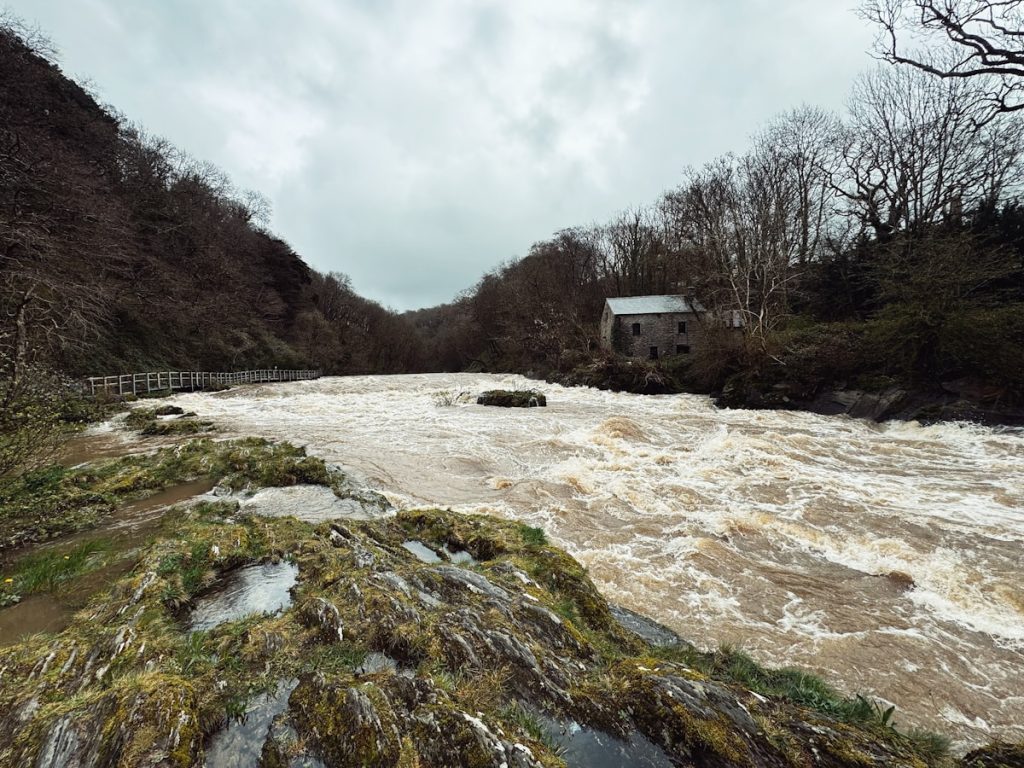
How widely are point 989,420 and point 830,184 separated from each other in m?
24.4

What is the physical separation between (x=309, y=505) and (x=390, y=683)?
17.7ft

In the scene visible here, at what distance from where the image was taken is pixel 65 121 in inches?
1094

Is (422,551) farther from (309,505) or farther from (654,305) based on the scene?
(654,305)

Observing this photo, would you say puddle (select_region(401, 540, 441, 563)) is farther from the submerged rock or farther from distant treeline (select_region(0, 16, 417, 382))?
distant treeline (select_region(0, 16, 417, 382))

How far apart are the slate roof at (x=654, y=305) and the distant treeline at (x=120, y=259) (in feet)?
114

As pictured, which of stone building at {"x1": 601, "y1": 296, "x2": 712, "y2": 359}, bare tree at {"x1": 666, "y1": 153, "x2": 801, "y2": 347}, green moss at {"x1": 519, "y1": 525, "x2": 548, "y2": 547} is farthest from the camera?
stone building at {"x1": 601, "y1": 296, "x2": 712, "y2": 359}

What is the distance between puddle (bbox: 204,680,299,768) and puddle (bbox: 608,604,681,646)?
10.1 ft

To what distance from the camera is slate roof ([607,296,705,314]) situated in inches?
1449

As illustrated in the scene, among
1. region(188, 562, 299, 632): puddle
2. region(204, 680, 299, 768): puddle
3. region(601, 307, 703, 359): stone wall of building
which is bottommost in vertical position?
region(188, 562, 299, 632): puddle

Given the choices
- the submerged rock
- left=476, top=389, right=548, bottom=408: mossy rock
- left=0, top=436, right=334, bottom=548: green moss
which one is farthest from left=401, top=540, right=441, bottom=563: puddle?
left=476, top=389, right=548, bottom=408: mossy rock

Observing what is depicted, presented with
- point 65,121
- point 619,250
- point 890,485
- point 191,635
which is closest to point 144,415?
point 191,635

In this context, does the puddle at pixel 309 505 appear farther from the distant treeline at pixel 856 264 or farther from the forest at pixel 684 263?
the distant treeline at pixel 856 264

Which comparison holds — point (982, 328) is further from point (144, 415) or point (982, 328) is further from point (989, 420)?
point (144, 415)

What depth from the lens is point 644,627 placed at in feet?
14.1
